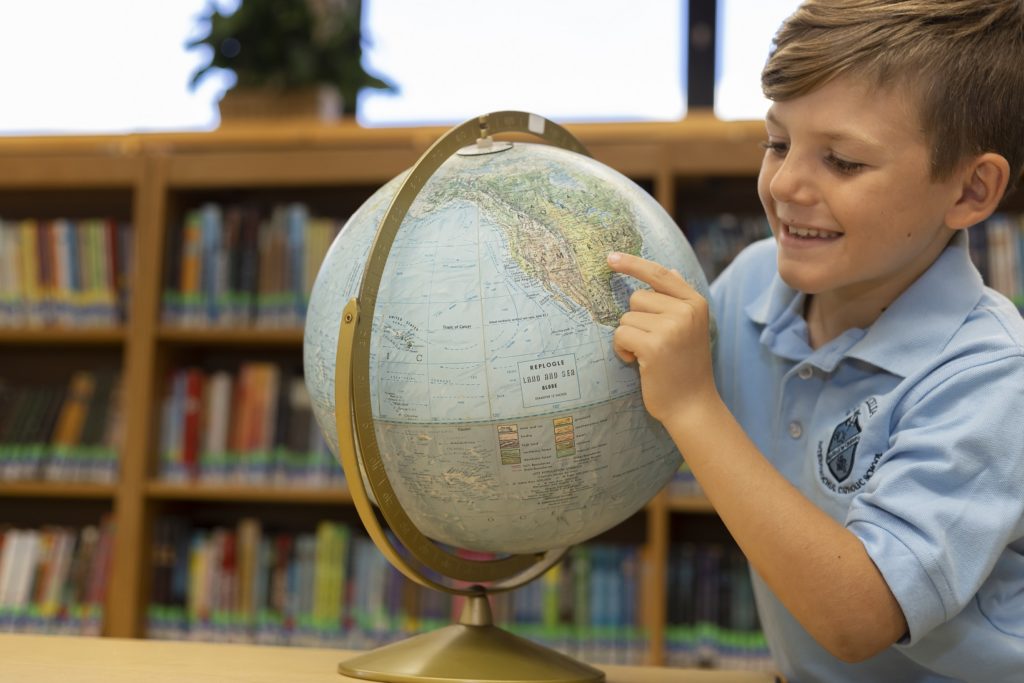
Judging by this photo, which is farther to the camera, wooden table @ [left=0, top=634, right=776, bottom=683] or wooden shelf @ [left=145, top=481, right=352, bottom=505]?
wooden shelf @ [left=145, top=481, right=352, bottom=505]

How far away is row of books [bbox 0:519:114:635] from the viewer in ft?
11.7

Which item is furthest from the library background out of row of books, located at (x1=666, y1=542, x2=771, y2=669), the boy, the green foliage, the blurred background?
the boy

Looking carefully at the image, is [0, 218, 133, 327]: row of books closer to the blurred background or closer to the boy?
the blurred background

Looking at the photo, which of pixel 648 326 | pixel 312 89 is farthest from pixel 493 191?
pixel 312 89

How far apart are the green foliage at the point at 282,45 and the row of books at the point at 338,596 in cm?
143

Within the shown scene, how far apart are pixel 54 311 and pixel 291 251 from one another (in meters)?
0.80

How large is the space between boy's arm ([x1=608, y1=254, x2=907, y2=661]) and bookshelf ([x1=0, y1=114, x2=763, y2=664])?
78.0 inches

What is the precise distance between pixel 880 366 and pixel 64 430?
2934 mm

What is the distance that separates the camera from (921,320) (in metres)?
1.36

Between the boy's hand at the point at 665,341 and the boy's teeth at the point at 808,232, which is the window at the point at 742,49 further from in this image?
the boy's hand at the point at 665,341

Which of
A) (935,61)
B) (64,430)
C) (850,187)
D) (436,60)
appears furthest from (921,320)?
(436,60)

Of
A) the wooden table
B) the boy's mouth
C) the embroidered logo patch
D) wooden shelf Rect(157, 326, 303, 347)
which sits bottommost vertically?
the wooden table

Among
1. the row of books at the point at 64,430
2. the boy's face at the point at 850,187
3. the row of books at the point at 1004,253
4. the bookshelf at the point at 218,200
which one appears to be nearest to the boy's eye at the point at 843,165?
the boy's face at the point at 850,187

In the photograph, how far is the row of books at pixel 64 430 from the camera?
11.6ft
